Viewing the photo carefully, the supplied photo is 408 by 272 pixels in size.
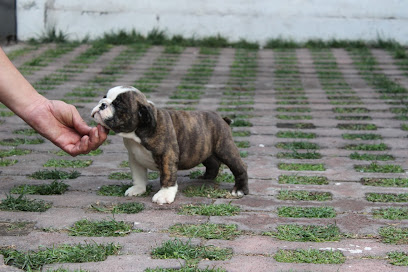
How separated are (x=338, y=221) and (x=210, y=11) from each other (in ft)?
28.0

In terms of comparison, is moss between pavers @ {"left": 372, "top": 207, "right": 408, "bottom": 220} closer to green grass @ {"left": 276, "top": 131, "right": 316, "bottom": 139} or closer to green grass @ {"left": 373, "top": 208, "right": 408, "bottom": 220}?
green grass @ {"left": 373, "top": 208, "right": 408, "bottom": 220}

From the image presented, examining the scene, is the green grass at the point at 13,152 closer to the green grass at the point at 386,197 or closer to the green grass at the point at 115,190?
the green grass at the point at 115,190

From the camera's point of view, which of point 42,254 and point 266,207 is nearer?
point 42,254

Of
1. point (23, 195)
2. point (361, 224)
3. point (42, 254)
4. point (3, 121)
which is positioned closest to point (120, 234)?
point (42, 254)

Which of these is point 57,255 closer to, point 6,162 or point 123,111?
point 123,111

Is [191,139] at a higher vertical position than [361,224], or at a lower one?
higher

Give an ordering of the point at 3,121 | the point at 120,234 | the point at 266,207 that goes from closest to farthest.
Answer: the point at 120,234 < the point at 266,207 < the point at 3,121

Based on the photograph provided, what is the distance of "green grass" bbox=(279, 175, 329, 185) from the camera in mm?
5164

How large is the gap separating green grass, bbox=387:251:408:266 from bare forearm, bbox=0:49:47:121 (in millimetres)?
2365

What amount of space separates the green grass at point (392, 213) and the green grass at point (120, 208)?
1.46 m

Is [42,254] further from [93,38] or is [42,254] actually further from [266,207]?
[93,38]

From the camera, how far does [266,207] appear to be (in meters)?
4.55

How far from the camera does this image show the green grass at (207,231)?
3.87 meters

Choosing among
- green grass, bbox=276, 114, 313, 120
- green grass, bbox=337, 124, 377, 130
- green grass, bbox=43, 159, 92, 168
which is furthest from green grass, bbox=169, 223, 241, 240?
green grass, bbox=276, 114, 313, 120
